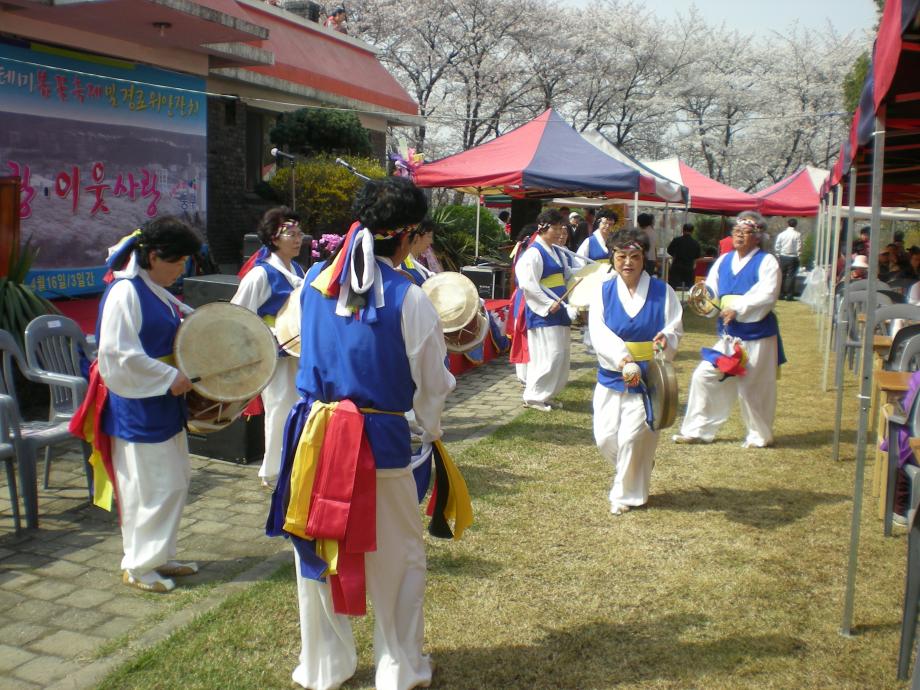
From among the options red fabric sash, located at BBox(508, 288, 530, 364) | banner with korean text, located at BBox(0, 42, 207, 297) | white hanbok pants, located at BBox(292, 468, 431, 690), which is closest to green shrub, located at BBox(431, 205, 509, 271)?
banner with korean text, located at BBox(0, 42, 207, 297)

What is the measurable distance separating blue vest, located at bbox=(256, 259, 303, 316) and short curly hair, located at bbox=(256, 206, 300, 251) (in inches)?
5.9

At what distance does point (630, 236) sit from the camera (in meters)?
5.17

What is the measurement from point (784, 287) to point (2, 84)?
1799 cm

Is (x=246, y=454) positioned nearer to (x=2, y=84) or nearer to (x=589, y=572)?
(x=589, y=572)

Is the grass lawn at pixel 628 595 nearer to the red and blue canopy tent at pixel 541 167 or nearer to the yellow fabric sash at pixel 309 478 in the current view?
the yellow fabric sash at pixel 309 478

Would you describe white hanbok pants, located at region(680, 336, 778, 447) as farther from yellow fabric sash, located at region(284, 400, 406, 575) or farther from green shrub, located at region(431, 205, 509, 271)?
green shrub, located at region(431, 205, 509, 271)

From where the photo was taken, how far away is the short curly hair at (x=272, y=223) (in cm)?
540

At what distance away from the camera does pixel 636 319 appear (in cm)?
512

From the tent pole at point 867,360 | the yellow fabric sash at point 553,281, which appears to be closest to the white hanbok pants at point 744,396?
the yellow fabric sash at point 553,281

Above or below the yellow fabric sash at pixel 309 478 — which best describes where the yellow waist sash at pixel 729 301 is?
above

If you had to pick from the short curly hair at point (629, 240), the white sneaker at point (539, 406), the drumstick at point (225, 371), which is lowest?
the white sneaker at point (539, 406)

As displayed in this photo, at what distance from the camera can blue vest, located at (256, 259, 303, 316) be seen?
5.34m

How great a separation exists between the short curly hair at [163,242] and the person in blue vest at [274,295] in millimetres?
1341

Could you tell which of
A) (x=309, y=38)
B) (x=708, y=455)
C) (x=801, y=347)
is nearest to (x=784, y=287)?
(x=801, y=347)
